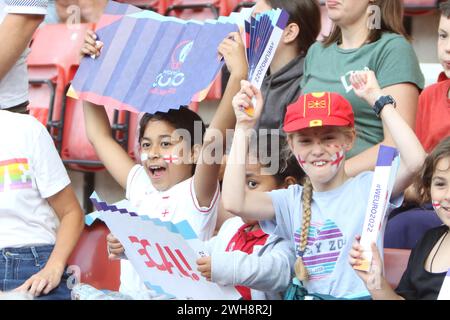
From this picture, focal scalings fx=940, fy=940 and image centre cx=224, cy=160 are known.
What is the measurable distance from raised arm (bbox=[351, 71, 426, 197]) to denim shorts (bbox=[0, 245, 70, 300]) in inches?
40.6

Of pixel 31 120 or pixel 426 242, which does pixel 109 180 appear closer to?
pixel 31 120

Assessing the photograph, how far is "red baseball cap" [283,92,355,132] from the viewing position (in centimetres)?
248

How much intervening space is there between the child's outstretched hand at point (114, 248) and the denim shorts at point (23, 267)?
0.58ft

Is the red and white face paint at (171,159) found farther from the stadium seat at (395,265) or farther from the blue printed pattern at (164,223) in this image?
the stadium seat at (395,265)

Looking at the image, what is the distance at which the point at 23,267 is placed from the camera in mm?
2799

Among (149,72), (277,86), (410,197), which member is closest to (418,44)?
(277,86)

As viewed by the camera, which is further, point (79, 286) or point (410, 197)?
point (410, 197)

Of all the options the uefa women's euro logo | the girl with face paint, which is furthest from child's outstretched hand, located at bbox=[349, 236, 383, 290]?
the uefa women's euro logo

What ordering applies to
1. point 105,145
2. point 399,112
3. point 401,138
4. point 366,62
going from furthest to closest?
point 105,145, point 366,62, point 399,112, point 401,138

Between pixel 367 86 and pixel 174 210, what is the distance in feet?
2.59

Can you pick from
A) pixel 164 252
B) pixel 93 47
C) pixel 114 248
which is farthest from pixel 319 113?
pixel 93 47

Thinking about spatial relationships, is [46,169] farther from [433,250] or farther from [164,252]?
[433,250]
